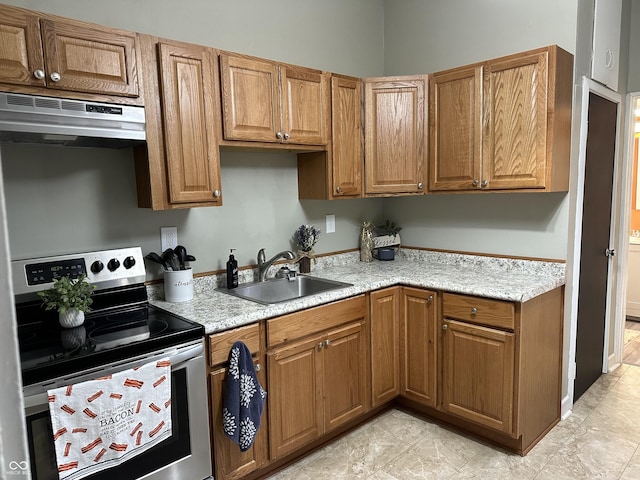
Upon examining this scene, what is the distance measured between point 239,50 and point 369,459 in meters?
2.40

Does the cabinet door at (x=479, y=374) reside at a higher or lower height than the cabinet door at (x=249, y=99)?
lower

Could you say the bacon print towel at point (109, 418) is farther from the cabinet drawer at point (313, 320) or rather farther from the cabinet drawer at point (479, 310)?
the cabinet drawer at point (479, 310)

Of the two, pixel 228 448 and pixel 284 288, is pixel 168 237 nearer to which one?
pixel 284 288

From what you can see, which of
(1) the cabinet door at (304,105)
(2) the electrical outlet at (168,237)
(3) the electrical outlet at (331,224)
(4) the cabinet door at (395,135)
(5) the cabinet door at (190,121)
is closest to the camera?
(5) the cabinet door at (190,121)

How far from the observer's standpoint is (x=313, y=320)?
2.32 m

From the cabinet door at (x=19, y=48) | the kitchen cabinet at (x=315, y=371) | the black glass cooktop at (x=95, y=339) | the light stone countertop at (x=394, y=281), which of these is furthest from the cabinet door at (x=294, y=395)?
the cabinet door at (x=19, y=48)

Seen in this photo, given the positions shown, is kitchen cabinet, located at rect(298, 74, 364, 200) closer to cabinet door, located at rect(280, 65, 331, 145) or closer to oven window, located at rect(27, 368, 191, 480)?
cabinet door, located at rect(280, 65, 331, 145)

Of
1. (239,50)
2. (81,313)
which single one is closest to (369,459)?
(81,313)

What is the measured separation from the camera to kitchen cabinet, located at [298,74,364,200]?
2771mm

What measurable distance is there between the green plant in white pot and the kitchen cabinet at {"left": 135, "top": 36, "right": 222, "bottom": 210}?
47 cm

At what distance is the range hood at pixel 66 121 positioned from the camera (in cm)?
159

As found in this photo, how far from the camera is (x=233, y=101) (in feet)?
7.45

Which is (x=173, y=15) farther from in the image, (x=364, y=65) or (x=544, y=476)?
(x=544, y=476)

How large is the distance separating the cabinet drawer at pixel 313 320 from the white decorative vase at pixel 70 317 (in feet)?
2.63
